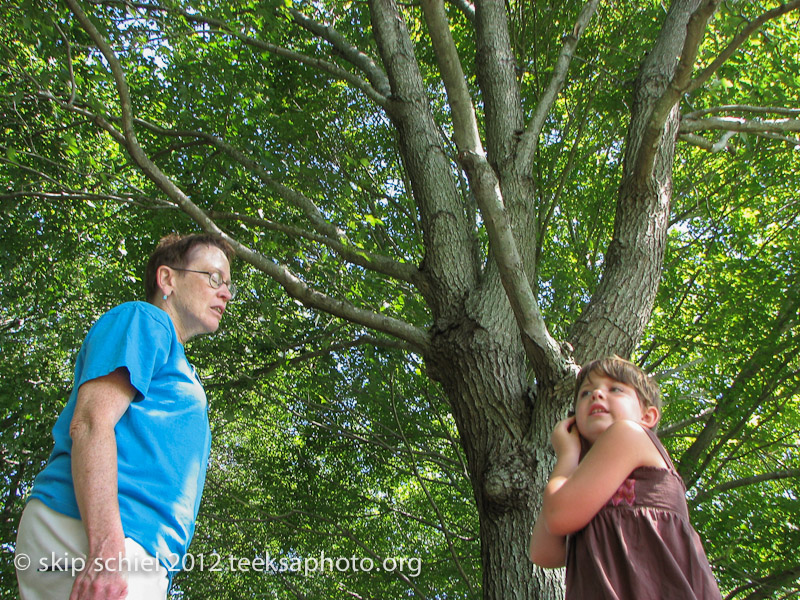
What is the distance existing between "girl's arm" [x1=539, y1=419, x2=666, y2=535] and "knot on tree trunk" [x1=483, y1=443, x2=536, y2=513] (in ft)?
4.47

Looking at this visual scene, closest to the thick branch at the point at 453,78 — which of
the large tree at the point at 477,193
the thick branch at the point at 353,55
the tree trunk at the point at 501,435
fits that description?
the large tree at the point at 477,193

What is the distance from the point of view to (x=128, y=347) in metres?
1.61

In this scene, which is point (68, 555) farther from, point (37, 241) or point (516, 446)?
point (37, 241)

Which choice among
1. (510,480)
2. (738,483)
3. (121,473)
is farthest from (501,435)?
(738,483)

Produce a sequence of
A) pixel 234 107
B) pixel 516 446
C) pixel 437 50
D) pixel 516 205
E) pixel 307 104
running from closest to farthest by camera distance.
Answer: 1. pixel 437 50
2. pixel 516 446
3. pixel 516 205
4. pixel 234 107
5. pixel 307 104

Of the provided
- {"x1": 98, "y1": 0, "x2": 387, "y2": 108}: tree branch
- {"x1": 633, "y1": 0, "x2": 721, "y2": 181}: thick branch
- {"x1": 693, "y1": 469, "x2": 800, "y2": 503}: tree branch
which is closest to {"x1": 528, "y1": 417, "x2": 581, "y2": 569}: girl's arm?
{"x1": 633, "y1": 0, "x2": 721, "y2": 181}: thick branch

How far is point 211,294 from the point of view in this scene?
2043 mm

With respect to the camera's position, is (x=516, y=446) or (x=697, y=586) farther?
(x=516, y=446)

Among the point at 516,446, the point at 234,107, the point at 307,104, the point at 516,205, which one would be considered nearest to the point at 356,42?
the point at 307,104

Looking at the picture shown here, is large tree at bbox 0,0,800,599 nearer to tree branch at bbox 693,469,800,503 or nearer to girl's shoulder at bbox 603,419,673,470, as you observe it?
tree branch at bbox 693,469,800,503

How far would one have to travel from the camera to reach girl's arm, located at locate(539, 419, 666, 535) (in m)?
1.47

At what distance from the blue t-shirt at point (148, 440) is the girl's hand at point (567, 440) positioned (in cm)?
101

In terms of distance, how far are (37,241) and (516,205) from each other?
14.8 ft

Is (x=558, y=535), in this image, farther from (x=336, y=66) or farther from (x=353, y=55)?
(x=353, y=55)
